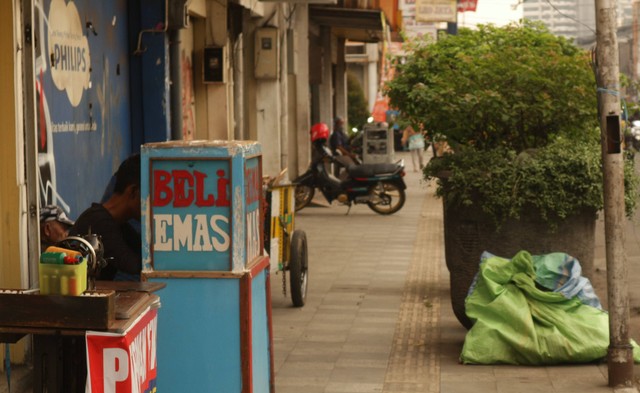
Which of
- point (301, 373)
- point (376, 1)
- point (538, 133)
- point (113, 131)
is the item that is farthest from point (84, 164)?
point (376, 1)

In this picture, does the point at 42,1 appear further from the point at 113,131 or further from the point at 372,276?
the point at 372,276

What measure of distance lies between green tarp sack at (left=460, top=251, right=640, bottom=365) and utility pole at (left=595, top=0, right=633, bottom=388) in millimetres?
437

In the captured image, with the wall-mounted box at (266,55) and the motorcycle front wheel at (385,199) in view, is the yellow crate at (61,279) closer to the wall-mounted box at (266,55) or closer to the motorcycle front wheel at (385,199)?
the wall-mounted box at (266,55)

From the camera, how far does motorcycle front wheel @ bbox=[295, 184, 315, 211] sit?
65.3 ft

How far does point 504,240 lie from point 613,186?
1.54m

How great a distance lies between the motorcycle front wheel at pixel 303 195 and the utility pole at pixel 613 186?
12787 mm

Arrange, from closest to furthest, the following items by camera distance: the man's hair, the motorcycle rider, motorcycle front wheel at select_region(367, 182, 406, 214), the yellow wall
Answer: the man's hair, the yellow wall, the motorcycle rider, motorcycle front wheel at select_region(367, 182, 406, 214)

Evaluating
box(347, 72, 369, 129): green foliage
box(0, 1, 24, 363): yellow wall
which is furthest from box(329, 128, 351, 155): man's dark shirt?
box(347, 72, 369, 129): green foliage

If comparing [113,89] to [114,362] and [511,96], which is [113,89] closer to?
[511,96]

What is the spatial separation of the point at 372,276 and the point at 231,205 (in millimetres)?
7009

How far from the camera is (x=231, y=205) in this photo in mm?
5598

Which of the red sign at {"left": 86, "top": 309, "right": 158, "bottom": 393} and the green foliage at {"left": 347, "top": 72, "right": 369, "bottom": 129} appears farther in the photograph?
the green foliage at {"left": 347, "top": 72, "right": 369, "bottom": 129}

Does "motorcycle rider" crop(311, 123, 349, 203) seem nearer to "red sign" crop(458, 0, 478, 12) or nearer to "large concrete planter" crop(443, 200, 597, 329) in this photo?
"large concrete planter" crop(443, 200, 597, 329)

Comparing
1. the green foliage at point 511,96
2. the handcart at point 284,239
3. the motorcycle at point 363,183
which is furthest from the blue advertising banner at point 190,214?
the motorcycle at point 363,183
